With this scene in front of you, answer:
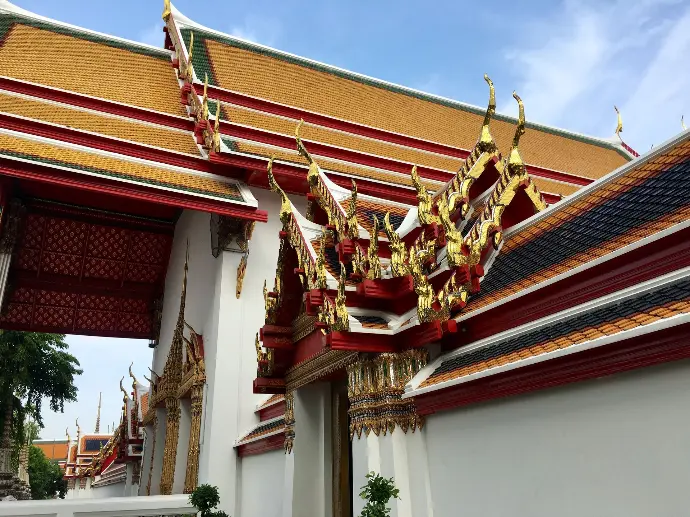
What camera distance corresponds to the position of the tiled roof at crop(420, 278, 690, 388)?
2416 millimetres

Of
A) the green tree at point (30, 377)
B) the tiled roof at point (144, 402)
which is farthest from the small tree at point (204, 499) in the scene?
the green tree at point (30, 377)

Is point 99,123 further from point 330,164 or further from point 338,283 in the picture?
point 338,283

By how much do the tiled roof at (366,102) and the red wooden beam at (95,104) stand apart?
1.39 m

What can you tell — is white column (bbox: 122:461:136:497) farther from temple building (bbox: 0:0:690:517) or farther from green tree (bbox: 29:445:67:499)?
green tree (bbox: 29:445:67:499)

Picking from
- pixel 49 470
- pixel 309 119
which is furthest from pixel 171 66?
pixel 49 470

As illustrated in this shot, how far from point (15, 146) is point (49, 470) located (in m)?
36.1

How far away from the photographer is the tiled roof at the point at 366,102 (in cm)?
1159

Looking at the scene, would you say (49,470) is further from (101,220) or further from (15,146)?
(15,146)

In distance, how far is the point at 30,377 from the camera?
1803cm

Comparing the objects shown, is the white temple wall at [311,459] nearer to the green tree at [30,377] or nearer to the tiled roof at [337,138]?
the tiled roof at [337,138]

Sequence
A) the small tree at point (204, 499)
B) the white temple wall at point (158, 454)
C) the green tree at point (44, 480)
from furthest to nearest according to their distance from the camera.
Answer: the green tree at point (44, 480)
the white temple wall at point (158, 454)
the small tree at point (204, 499)

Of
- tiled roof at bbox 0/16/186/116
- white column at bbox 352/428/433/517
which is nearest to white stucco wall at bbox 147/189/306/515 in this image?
tiled roof at bbox 0/16/186/116

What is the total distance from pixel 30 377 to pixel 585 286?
1892cm

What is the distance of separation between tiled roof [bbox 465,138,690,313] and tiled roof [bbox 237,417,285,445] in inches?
123
